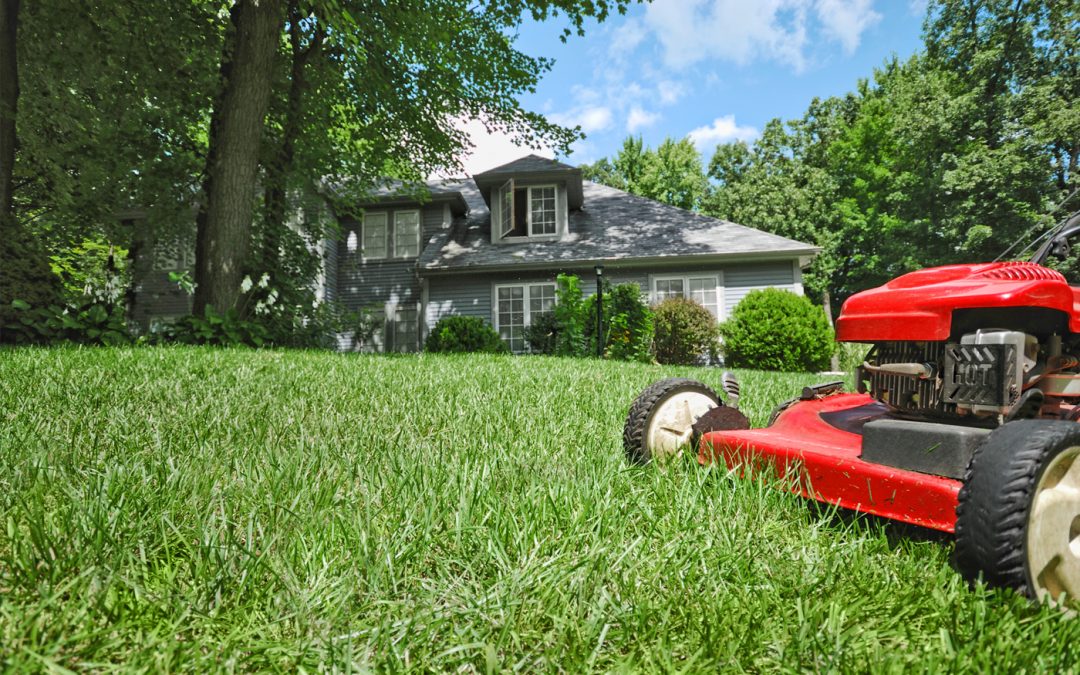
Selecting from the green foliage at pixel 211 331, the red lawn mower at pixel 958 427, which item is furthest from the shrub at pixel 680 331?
the red lawn mower at pixel 958 427

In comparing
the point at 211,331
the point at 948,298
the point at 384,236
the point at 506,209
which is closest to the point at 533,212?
the point at 506,209

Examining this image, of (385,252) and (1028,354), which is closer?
(1028,354)

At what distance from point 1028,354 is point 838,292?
1274 inches

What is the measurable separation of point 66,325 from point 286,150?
5.24 metres

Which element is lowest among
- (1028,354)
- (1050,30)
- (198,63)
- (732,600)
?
(732,600)

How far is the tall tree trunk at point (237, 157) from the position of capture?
8.74 m

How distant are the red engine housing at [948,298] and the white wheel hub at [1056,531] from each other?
51cm

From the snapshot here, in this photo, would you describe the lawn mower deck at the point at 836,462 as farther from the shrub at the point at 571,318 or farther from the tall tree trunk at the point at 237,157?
the shrub at the point at 571,318

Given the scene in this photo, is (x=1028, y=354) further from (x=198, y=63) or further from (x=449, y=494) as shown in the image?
(x=198, y=63)

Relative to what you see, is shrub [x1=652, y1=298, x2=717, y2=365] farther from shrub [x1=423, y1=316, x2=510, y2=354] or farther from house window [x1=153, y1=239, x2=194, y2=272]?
house window [x1=153, y1=239, x2=194, y2=272]

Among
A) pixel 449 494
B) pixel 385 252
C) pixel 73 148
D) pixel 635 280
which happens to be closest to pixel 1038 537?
pixel 449 494

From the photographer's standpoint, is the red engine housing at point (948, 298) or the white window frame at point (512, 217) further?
the white window frame at point (512, 217)

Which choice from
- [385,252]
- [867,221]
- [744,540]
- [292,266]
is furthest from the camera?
[867,221]

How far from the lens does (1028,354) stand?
1.89 meters
